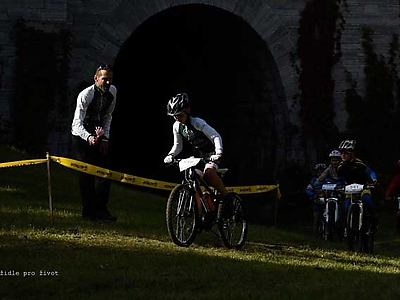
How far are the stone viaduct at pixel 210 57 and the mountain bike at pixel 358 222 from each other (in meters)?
8.06

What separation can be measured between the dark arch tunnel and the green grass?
9.04m

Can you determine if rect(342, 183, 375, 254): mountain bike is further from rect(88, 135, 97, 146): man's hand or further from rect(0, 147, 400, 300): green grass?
rect(88, 135, 97, 146): man's hand

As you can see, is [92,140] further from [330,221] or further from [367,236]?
[330,221]

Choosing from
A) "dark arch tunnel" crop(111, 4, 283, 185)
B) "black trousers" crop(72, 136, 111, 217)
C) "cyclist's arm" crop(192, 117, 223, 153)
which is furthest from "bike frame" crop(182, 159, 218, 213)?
"dark arch tunnel" crop(111, 4, 283, 185)

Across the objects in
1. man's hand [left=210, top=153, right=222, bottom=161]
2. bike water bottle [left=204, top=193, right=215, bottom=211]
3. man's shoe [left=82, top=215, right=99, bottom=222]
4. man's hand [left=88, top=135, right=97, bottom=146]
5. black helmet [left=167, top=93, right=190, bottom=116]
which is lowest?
man's shoe [left=82, top=215, right=99, bottom=222]

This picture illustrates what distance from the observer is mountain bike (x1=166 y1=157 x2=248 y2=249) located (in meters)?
9.49

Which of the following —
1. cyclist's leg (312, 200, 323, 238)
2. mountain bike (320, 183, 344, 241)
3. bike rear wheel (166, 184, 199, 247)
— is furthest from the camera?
cyclist's leg (312, 200, 323, 238)

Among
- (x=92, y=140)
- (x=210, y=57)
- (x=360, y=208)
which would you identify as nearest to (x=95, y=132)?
(x=92, y=140)

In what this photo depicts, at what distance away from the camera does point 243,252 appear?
9859 millimetres

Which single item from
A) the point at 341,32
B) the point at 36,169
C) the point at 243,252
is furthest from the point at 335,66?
the point at 243,252

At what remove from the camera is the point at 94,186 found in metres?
10.6

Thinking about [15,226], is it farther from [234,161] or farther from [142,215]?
[234,161]

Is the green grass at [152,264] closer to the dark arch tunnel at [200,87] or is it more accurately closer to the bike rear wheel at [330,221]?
the bike rear wheel at [330,221]

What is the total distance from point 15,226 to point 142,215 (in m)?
3.00
